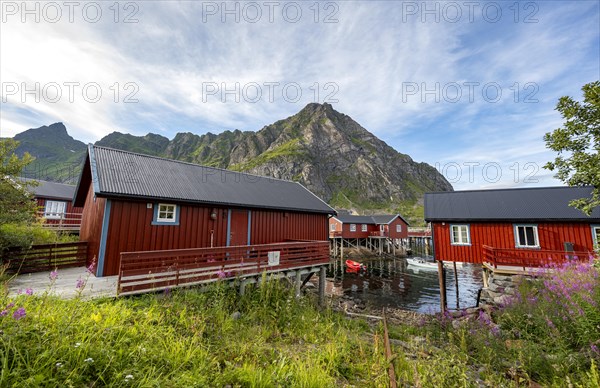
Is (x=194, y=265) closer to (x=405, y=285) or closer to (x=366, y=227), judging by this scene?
(x=405, y=285)

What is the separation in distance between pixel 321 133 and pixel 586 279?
13262cm

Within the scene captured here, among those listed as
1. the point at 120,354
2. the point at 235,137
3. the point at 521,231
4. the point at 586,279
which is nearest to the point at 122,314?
the point at 120,354

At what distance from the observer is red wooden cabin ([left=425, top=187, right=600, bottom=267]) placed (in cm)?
1541

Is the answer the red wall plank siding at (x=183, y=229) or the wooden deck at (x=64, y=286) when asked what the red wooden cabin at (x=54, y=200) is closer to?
the wooden deck at (x=64, y=286)

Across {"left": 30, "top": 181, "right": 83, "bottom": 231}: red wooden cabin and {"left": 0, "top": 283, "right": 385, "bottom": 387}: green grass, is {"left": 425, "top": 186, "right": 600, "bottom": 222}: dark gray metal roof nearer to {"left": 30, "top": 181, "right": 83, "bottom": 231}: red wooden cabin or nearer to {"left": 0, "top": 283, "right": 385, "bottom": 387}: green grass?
{"left": 0, "top": 283, "right": 385, "bottom": 387}: green grass

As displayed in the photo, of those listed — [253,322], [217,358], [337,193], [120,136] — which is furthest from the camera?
[120,136]

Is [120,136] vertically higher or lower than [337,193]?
higher

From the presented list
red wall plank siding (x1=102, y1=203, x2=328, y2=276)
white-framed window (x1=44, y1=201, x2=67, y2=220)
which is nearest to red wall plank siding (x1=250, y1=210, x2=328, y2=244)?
red wall plank siding (x1=102, y1=203, x2=328, y2=276)

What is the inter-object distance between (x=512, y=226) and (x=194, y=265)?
20310 mm

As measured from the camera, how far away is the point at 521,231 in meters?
16.9

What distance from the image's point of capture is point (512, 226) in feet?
55.8

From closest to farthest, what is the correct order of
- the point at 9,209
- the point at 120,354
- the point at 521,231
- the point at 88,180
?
the point at 120,354 → the point at 9,209 → the point at 88,180 → the point at 521,231

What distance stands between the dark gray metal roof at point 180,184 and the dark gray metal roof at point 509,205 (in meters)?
9.17

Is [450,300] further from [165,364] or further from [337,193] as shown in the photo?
[337,193]
